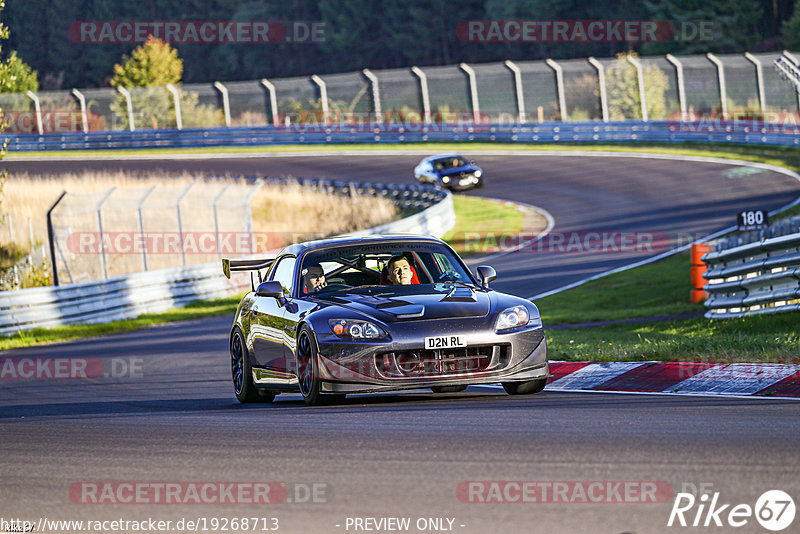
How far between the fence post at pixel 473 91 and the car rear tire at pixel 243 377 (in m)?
45.6

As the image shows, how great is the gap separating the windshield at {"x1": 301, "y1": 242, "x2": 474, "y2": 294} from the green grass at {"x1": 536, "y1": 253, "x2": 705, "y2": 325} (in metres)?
8.19

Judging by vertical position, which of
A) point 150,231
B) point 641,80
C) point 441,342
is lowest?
point 150,231

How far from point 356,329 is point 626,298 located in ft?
41.8

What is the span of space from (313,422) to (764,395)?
342 centimetres

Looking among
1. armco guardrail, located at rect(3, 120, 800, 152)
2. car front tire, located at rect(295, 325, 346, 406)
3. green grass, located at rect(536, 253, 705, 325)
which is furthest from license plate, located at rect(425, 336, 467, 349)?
armco guardrail, located at rect(3, 120, 800, 152)

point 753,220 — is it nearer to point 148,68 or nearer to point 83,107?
point 83,107

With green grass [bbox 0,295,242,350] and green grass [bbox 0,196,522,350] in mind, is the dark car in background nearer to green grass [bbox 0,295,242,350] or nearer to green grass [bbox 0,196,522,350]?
green grass [bbox 0,196,522,350]

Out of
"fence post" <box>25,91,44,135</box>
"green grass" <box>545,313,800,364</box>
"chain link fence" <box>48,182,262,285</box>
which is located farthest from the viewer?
"fence post" <box>25,91,44,135</box>

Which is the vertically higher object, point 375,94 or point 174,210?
point 375,94

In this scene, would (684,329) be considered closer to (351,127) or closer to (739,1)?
(351,127)

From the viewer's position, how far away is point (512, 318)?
9555mm

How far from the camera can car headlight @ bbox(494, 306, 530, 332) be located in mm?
9453

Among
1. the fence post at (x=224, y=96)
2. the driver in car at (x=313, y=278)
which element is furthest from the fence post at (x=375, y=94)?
the driver in car at (x=313, y=278)

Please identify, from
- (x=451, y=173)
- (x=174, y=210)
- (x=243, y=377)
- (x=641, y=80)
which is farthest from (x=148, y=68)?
(x=243, y=377)
